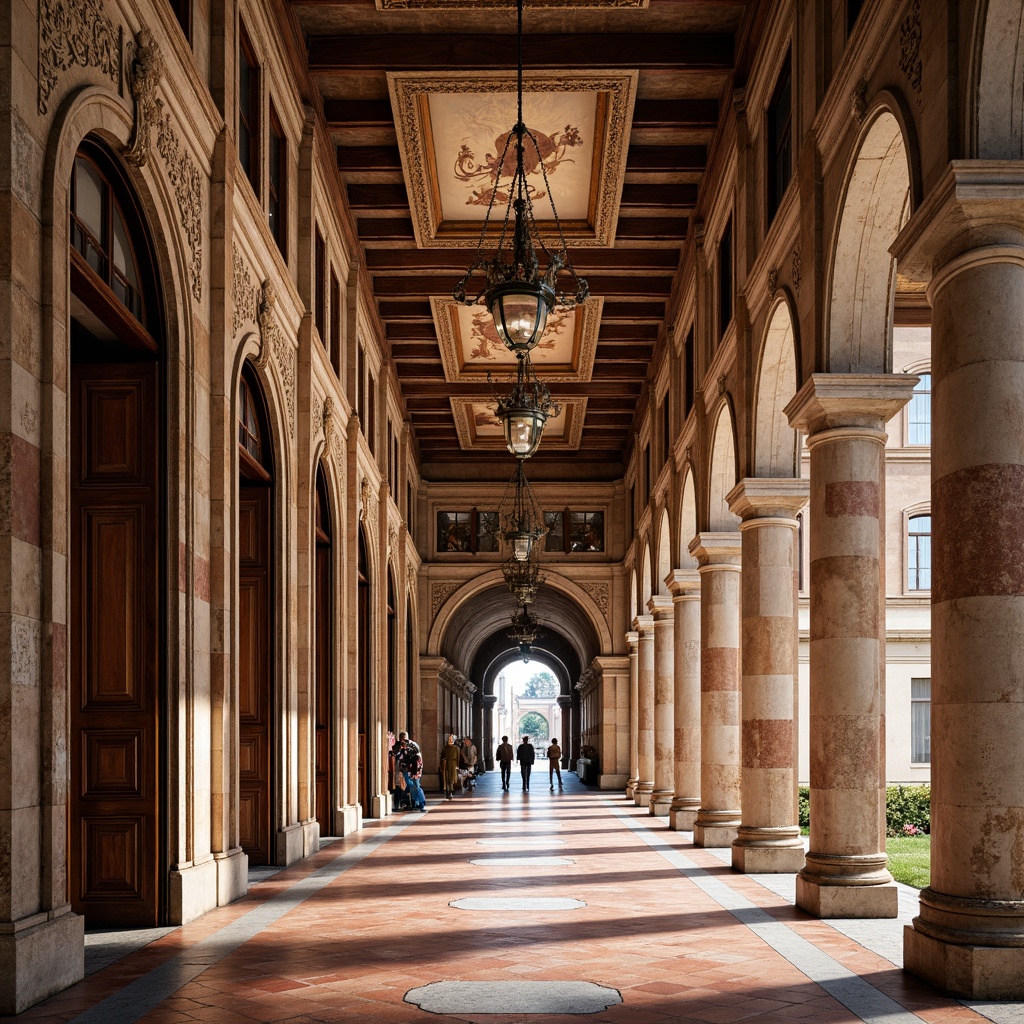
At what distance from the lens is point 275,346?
583 inches

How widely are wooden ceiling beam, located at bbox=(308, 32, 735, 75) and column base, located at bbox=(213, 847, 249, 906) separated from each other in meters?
9.05

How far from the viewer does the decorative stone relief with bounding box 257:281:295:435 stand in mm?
13742

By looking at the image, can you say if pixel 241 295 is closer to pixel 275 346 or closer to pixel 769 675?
pixel 275 346

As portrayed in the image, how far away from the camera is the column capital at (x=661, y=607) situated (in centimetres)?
2430

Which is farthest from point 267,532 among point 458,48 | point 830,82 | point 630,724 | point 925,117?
point 630,724

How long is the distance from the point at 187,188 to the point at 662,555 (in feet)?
53.4

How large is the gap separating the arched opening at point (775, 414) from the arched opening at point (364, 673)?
9.91 m

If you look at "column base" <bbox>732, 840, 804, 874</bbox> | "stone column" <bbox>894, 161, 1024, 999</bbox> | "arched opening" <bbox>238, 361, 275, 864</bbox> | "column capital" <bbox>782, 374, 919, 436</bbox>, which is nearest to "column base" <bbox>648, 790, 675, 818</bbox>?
"column base" <bbox>732, 840, 804, 874</bbox>

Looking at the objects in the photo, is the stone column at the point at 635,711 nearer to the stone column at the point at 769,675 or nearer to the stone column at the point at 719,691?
the stone column at the point at 719,691

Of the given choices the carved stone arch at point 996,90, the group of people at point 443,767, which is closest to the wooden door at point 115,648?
the carved stone arch at point 996,90

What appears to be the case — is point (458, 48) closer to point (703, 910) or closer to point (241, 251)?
point (241, 251)

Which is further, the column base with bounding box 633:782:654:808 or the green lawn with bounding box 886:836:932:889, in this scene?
the column base with bounding box 633:782:654:808

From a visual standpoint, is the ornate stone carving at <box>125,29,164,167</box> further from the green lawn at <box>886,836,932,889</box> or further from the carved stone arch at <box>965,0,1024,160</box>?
the green lawn at <box>886,836,932,889</box>

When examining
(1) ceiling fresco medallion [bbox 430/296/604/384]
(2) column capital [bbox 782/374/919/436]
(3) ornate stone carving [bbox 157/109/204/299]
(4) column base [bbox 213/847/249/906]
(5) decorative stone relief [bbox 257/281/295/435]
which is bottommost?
(4) column base [bbox 213/847/249/906]
